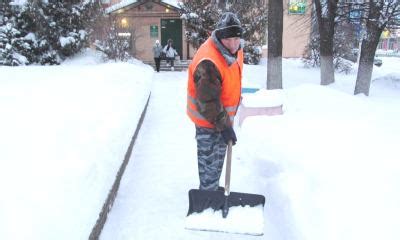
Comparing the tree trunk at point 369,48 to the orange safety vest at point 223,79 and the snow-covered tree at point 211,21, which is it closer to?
the orange safety vest at point 223,79

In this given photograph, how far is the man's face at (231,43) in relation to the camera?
10.7 ft

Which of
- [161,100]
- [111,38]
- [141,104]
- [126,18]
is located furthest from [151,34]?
[141,104]

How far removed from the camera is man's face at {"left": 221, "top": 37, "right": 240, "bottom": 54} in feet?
10.7

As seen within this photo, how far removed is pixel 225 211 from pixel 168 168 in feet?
7.09

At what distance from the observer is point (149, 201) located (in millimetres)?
4176

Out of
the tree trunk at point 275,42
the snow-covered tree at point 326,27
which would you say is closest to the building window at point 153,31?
the snow-covered tree at point 326,27

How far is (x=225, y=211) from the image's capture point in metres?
3.18

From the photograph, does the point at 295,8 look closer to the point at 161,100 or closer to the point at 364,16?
the point at 364,16

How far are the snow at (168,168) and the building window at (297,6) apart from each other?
746 inches

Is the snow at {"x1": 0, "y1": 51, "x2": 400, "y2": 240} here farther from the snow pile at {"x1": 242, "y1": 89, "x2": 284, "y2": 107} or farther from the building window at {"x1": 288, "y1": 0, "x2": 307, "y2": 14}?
the building window at {"x1": 288, "y1": 0, "x2": 307, "y2": 14}

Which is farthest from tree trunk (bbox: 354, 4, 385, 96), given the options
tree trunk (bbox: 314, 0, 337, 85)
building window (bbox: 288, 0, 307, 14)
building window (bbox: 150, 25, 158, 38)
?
building window (bbox: 150, 25, 158, 38)

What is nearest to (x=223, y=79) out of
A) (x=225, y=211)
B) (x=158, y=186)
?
(x=225, y=211)

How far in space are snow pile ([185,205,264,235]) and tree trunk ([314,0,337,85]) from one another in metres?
9.12

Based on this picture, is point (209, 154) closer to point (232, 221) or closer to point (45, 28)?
point (232, 221)
